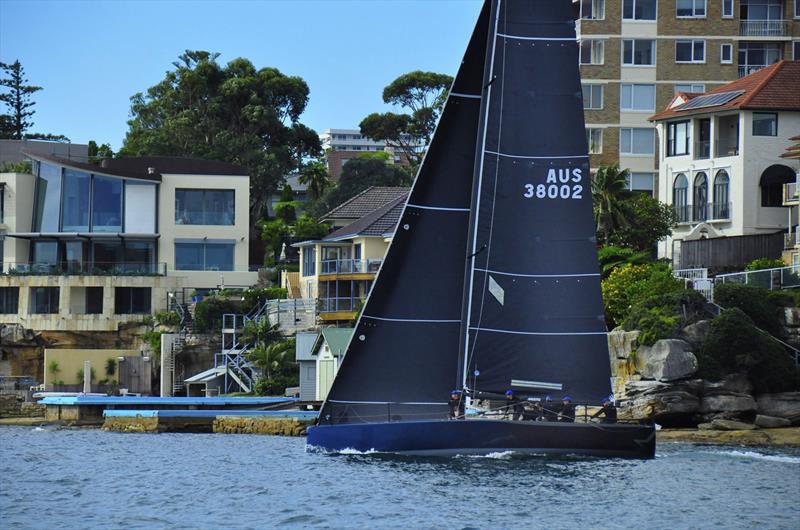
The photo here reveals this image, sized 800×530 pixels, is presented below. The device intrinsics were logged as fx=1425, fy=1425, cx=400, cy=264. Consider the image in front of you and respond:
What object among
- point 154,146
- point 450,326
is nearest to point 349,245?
point 154,146

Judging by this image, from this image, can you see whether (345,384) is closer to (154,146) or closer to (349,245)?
(349,245)

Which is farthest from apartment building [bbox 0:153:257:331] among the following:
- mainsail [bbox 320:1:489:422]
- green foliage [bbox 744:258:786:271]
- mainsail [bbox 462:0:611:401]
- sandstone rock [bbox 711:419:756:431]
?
mainsail [bbox 462:0:611:401]

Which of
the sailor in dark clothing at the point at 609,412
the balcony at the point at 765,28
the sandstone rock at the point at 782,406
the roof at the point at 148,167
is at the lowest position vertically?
the sandstone rock at the point at 782,406

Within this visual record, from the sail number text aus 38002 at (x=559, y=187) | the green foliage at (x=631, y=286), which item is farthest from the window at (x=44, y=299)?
the sail number text aus 38002 at (x=559, y=187)

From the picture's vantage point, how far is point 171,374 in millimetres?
74250

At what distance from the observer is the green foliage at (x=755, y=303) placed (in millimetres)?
52344

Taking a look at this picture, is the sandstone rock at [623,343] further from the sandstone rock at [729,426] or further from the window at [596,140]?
the window at [596,140]

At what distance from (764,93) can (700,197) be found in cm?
617

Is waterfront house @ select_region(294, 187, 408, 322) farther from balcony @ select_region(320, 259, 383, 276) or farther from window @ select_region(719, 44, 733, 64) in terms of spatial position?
window @ select_region(719, 44, 733, 64)

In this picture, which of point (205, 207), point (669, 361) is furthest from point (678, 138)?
point (205, 207)

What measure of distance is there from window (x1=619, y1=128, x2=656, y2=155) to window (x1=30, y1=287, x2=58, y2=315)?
3366 centimetres

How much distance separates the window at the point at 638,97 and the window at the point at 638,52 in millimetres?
1366

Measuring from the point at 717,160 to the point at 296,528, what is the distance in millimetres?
48445

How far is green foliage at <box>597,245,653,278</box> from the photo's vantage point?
63812mm
